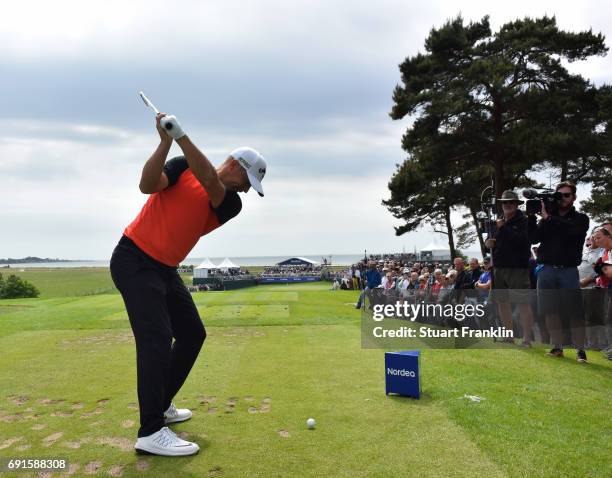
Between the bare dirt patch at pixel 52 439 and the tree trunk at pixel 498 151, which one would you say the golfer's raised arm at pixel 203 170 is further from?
the tree trunk at pixel 498 151

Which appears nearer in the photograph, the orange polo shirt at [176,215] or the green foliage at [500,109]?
the orange polo shirt at [176,215]

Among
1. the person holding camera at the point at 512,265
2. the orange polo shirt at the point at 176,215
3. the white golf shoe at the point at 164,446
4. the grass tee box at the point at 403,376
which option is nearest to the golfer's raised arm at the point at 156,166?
the orange polo shirt at the point at 176,215

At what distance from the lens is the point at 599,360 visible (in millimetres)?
7406

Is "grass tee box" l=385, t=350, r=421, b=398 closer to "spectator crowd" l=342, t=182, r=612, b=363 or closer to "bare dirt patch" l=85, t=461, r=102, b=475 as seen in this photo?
"bare dirt patch" l=85, t=461, r=102, b=475

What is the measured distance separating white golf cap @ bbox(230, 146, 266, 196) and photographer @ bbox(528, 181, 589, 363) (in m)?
4.93

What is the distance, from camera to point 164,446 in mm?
4020

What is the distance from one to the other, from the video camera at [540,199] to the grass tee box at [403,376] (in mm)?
3415

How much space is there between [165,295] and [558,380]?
467 centimetres

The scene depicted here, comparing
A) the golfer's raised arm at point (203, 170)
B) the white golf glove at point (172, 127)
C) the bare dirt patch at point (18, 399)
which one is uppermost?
the white golf glove at point (172, 127)

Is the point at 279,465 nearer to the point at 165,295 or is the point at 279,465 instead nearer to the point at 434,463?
the point at 434,463

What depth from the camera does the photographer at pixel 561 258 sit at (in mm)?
7207

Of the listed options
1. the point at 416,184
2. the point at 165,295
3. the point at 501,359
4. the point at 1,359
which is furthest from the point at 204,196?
the point at 416,184

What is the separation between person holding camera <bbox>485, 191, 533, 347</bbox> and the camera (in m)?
8.27

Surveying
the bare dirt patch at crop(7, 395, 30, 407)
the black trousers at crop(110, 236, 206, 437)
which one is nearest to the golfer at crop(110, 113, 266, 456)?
the black trousers at crop(110, 236, 206, 437)
